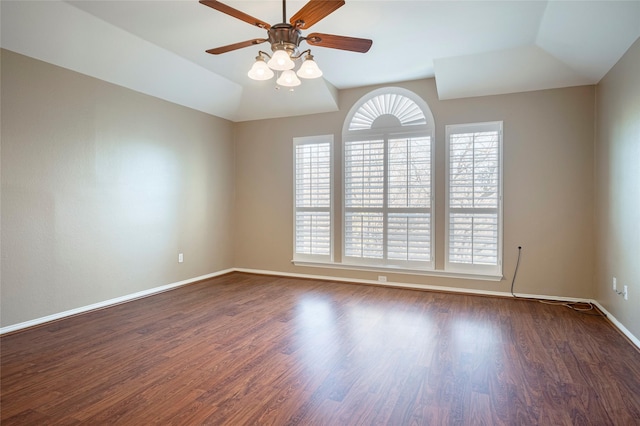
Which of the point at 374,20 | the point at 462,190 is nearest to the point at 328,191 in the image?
the point at 462,190

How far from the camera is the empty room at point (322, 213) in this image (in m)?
2.30

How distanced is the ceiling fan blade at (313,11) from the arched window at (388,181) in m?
2.71

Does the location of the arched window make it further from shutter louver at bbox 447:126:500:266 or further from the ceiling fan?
the ceiling fan

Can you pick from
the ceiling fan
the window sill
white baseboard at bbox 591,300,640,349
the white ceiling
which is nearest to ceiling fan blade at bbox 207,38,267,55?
the ceiling fan

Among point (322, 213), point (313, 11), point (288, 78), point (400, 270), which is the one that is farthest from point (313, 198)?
point (313, 11)

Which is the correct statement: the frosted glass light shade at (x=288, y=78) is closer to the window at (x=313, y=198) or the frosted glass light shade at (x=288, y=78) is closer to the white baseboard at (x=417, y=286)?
the window at (x=313, y=198)

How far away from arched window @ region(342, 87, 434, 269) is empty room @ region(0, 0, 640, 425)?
3 cm

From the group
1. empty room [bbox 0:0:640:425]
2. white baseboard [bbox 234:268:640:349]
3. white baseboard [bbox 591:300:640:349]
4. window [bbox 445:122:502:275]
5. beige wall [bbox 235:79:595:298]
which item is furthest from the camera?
window [bbox 445:122:502:275]

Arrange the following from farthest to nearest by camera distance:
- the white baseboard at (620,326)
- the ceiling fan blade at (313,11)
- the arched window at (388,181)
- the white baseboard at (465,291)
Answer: the arched window at (388,181)
the white baseboard at (465,291)
the white baseboard at (620,326)
the ceiling fan blade at (313,11)

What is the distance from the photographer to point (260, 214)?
230 inches

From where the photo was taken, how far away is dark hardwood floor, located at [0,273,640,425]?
6.48 feet

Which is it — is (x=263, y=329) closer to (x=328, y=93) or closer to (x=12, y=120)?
(x=12, y=120)

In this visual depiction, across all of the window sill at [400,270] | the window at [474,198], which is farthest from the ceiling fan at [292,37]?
the window sill at [400,270]

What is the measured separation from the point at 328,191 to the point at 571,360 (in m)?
3.53
